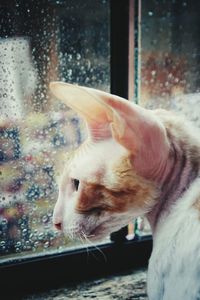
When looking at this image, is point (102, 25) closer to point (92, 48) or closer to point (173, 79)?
point (92, 48)

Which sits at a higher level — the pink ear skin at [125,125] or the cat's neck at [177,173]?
the pink ear skin at [125,125]

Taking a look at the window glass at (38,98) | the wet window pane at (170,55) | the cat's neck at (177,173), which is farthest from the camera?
the wet window pane at (170,55)

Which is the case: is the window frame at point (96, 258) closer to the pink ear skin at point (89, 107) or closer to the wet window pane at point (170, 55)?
the wet window pane at point (170, 55)

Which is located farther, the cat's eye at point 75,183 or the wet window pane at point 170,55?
the wet window pane at point 170,55

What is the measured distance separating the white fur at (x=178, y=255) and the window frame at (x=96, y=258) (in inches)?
22.0

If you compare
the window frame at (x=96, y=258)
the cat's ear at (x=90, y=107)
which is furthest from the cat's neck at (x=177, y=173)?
the window frame at (x=96, y=258)

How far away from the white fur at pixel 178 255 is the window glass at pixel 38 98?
558 millimetres

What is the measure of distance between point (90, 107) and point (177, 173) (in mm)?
225

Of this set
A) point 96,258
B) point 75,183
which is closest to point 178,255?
point 75,183

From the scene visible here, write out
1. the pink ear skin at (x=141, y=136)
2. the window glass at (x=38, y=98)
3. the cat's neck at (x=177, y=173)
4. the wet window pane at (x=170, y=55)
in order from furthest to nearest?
1. the wet window pane at (x=170, y=55)
2. the window glass at (x=38, y=98)
3. the cat's neck at (x=177, y=173)
4. the pink ear skin at (x=141, y=136)

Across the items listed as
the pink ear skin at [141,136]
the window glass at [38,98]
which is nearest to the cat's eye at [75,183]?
the pink ear skin at [141,136]

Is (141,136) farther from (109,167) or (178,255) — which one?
(178,255)

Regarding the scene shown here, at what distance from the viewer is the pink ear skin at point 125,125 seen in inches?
37.8

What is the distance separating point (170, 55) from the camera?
174 centimetres
